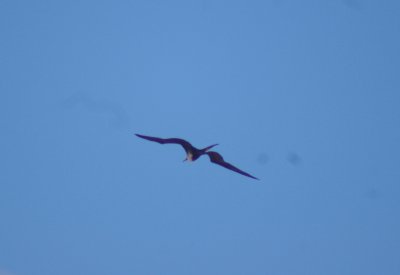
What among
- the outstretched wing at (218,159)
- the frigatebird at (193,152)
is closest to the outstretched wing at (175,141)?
the frigatebird at (193,152)

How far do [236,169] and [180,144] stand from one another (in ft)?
3.85

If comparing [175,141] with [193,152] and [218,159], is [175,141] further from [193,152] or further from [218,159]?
[218,159]

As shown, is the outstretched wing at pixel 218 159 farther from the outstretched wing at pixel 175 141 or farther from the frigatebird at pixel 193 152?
the outstretched wing at pixel 175 141

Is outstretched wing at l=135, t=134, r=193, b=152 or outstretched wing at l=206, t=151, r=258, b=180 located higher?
outstretched wing at l=135, t=134, r=193, b=152

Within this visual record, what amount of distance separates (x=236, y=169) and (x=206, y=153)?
660 mm

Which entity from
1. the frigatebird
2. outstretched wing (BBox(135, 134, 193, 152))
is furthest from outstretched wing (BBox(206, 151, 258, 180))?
outstretched wing (BBox(135, 134, 193, 152))

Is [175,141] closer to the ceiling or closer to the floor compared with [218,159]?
closer to the ceiling

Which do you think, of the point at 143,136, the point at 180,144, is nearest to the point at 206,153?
the point at 180,144

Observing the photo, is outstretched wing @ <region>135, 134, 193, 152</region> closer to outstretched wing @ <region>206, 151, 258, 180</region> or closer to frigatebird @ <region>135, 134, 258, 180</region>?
frigatebird @ <region>135, 134, 258, 180</region>

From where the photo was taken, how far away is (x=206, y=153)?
9805 mm

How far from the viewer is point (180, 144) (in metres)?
9.82

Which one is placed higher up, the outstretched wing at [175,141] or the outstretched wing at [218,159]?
the outstretched wing at [175,141]

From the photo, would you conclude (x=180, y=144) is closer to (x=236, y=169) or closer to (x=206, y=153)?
(x=206, y=153)

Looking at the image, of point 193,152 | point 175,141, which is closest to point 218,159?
point 193,152
